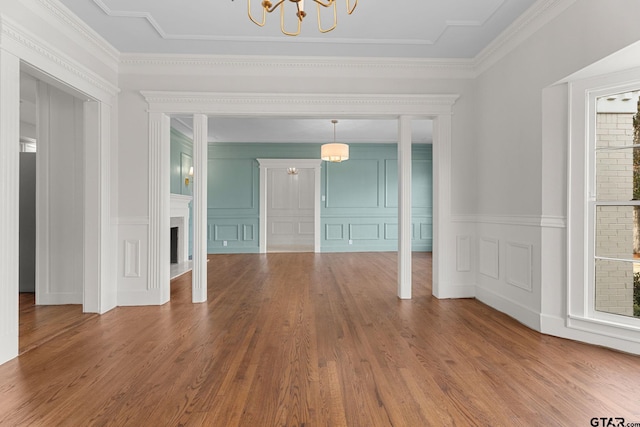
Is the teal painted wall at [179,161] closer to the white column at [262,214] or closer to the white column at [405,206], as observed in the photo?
the white column at [262,214]

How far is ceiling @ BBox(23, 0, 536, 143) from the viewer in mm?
3160

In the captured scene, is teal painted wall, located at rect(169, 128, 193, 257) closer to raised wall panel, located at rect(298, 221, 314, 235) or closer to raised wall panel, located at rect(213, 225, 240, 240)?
raised wall panel, located at rect(213, 225, 240, 240)

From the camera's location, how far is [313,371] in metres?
2.34

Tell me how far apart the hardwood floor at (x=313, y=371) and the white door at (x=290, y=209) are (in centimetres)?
685

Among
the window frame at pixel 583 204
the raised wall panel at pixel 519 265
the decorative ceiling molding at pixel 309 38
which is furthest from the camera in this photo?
the decorative ceiling molding at pixel 309 38

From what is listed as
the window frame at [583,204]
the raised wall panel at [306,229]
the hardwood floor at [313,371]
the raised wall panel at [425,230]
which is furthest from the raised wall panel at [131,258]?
the raised wall panel at [425,230]

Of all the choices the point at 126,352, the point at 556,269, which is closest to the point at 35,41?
the point at 126,352

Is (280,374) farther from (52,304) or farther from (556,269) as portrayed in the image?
(52,304)

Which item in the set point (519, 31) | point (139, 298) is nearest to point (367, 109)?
point (519, 31)

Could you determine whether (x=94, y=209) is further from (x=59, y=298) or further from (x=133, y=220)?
(x=59, y=298)

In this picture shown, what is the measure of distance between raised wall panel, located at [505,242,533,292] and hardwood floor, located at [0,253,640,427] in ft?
1.31

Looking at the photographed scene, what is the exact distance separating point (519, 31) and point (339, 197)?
5963 millimetres

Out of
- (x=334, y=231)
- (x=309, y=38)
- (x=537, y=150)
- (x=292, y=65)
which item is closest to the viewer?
(x=537, y=150)

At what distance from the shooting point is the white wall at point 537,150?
8.75 feet
